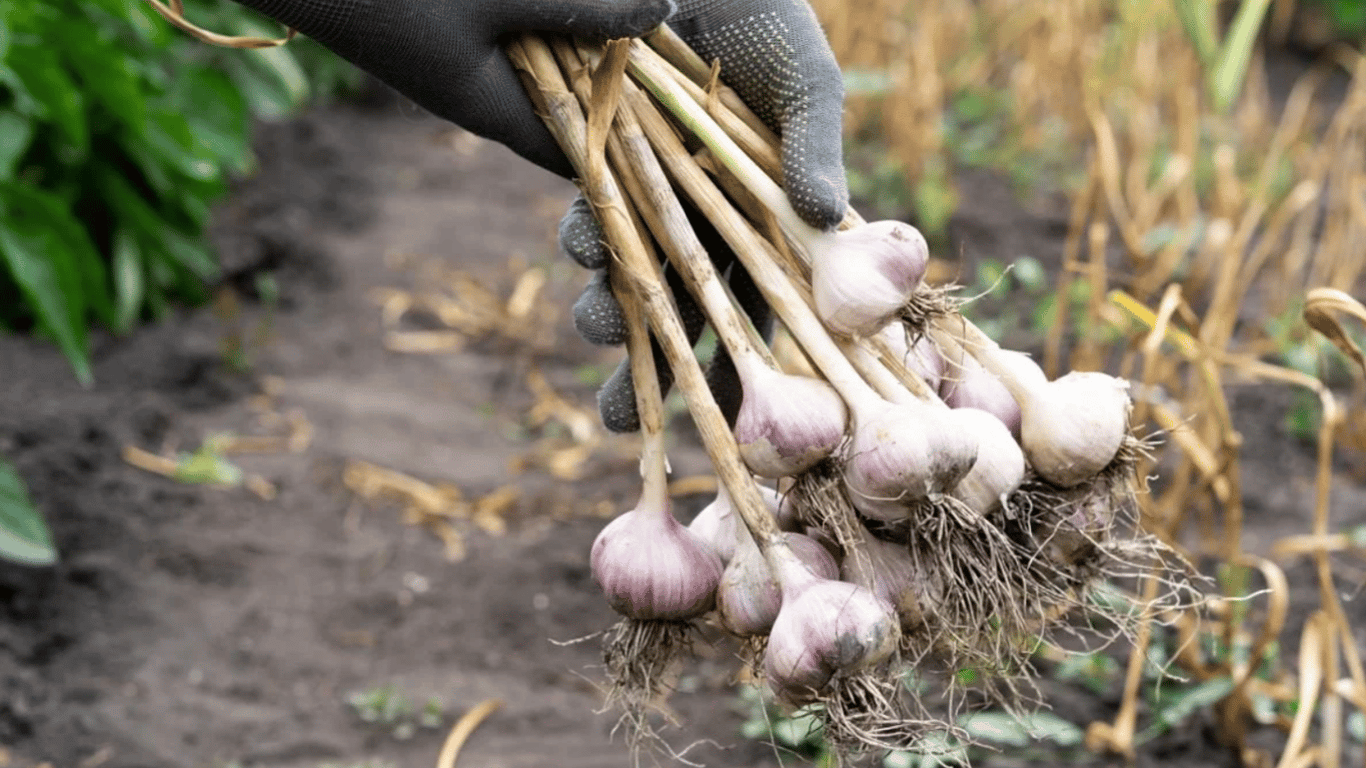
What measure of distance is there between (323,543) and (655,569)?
1.63m

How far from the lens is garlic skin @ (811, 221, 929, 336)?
1.02 metres

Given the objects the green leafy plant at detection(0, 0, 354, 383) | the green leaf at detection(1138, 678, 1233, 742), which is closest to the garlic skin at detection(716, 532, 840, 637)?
the green leaf at detection(1138, 678, 1233, 742)

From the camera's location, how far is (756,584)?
3.43 feet

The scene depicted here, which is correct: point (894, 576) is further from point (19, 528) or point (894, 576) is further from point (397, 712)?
point (19, 528)

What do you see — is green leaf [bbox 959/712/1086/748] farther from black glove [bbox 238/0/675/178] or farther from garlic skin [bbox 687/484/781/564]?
black glove [bbox 238/0/675/178]

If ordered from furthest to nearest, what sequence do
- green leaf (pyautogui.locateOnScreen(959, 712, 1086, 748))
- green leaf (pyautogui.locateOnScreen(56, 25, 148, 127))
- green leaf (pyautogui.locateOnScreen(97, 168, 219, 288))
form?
green leaf (pyautogui.locateOnScreen(97, 168, 219, 288)), green leaf (pyautogui.locateOnScreen(56, 25, 148, 127)), green leaf (pyautogui.locateOnScreen(959, 712, 1086, 748))

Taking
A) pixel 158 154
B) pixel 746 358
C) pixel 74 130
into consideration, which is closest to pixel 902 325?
pixel 746 358

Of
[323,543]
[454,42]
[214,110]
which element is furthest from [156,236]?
[454,42]

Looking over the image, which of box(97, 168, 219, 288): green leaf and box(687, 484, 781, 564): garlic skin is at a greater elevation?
box(687, 484, 781, 564): garlic skin

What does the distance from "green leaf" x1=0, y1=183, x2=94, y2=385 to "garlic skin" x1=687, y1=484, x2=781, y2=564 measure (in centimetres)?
169

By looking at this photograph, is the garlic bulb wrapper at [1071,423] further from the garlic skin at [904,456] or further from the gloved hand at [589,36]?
the gloved hand at [589,36]

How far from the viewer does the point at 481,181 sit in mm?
4820

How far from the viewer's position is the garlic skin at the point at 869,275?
3.35 ft

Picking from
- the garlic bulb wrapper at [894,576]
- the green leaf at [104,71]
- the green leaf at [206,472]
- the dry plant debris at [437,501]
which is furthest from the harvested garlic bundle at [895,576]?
the green leaf at [104,71]
